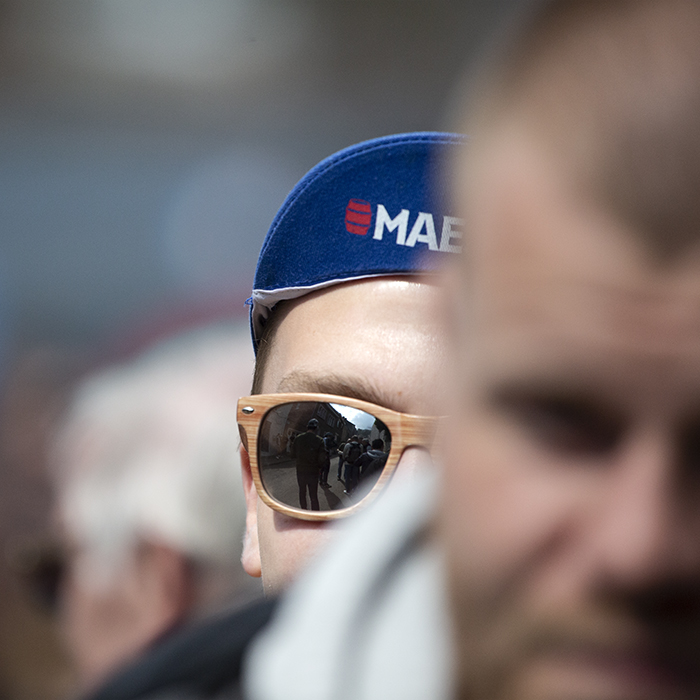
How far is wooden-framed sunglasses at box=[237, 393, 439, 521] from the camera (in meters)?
1.03

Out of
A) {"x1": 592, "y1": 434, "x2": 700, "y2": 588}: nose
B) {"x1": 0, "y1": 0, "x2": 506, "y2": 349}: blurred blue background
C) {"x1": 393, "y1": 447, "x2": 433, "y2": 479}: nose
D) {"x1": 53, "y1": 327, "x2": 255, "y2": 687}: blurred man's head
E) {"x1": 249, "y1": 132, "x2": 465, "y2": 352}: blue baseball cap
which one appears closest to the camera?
{"x1": 592, "y1": 434, "x2": 700, "y2": 588}: nose

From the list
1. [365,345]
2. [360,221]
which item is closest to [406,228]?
[360,221]

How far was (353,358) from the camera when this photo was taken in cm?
109

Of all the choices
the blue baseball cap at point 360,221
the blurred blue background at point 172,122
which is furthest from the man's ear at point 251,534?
the blurred blue background at point 172,122

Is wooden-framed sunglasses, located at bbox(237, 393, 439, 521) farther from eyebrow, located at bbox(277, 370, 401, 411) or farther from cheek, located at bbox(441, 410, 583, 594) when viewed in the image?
cheek, located at bbox(441, 410, 583, 594)

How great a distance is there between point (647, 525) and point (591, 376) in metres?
0.07

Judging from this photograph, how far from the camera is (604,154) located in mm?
357

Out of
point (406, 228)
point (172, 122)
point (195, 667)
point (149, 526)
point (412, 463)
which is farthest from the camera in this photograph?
point (172, 122)

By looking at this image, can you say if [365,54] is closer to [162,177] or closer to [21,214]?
[162,177]

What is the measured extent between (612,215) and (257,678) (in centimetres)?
33

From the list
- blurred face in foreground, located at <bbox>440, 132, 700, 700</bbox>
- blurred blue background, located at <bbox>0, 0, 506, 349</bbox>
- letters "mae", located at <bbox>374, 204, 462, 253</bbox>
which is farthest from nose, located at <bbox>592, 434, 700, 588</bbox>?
blurred blue background, located at <bbox>0, 0, 506, 349</bbox>

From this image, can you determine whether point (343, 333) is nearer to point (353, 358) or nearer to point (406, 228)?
point (353, 358)

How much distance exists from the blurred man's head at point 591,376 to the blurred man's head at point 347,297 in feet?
2.01

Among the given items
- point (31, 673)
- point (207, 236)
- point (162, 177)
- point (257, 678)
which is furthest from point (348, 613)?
point (162, 177)
